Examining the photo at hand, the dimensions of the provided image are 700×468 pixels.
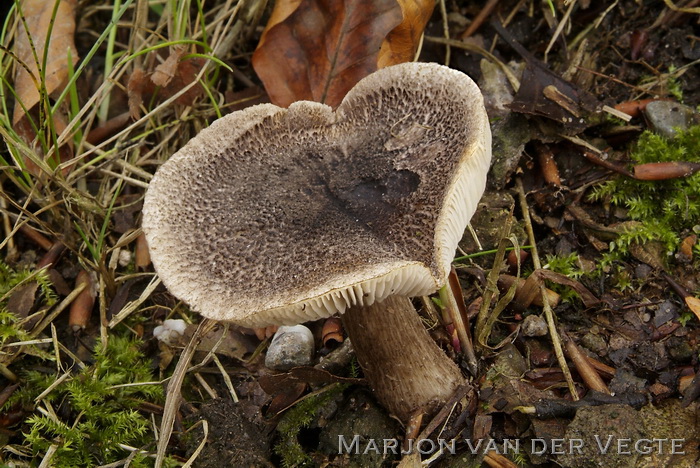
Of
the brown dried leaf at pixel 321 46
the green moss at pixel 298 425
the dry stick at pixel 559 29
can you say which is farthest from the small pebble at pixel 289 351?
the dry stick at pixel 559 29

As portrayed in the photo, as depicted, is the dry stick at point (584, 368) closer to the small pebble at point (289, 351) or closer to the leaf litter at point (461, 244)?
the leaf litter at point (461, 244)

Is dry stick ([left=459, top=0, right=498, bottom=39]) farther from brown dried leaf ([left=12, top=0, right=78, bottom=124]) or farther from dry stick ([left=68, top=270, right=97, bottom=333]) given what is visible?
dry stick ([left=68, top=270, right=97, bottom=333])

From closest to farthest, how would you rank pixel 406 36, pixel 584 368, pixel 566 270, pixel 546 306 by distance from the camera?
1. pixel 584 368
2. pixel 546 306
3. pixel 566 270
4. pixel 406 36

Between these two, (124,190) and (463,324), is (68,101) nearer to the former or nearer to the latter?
(124,190)

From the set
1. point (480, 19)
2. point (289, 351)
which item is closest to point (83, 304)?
point (289, 351)

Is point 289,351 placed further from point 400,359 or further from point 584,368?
point 584,368

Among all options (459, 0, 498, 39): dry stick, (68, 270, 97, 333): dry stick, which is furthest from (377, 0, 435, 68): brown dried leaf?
(68, 270, 97, 333): dry stick
